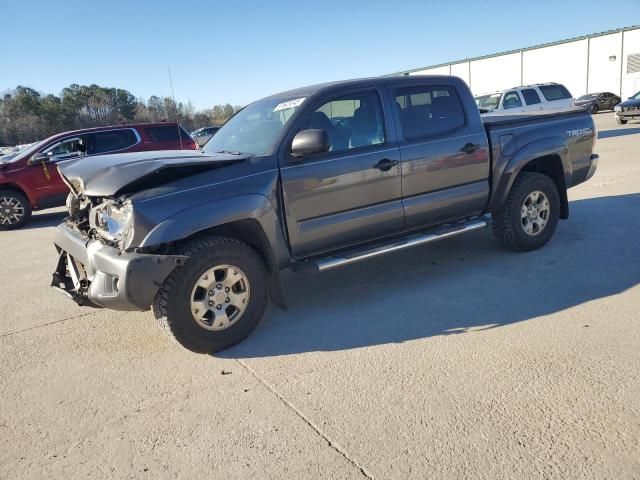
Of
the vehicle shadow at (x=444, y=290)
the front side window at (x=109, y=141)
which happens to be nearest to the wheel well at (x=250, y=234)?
the vehicle shadow at (x=444, y=290)

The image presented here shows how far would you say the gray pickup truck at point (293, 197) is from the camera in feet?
11.3

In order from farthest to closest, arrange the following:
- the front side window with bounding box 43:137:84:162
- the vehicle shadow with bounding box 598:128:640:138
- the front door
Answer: the vehicle shadow with bounding box 598:128:640:138 → the front side window with bounding box 43:137:84:162 → the front door

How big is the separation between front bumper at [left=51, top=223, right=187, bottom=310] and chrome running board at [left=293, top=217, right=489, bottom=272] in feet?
3.54

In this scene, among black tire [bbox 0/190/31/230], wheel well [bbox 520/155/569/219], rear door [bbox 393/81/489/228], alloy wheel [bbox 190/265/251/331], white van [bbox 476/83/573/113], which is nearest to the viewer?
alloy wheel [bbox 190/265/251/331]

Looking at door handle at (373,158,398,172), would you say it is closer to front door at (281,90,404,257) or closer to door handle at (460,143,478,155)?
front door at (281,90,404,257)

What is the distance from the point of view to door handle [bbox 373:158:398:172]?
4.31 meters

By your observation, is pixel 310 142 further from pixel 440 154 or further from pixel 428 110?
pixel 428 110

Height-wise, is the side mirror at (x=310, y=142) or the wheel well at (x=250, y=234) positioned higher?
the side mirror at (x=310, y=142)

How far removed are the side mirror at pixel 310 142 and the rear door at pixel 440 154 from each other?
3.28 ft

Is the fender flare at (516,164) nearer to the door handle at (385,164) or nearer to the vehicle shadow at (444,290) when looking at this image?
the vehicle shadow at (444,290)

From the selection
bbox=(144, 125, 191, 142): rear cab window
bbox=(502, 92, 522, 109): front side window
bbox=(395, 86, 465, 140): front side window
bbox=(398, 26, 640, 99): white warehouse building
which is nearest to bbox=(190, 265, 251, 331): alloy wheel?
bbox=(395, 86, 465, 140): front side window

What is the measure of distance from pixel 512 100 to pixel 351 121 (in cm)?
1365

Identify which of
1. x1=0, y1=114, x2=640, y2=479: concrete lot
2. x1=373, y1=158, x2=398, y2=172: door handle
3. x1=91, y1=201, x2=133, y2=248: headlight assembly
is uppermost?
x1=373, y1=158, x2=398, y2=172: door handle

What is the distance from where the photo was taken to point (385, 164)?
4.34 metres
